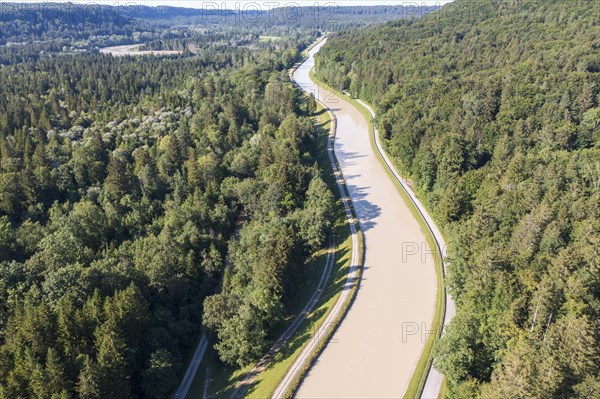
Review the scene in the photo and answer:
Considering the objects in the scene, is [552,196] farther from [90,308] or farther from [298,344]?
[90,308]

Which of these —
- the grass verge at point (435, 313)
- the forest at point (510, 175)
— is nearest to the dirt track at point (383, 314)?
the grass verge at point (435, 313)

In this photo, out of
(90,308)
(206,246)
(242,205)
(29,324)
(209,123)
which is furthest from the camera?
(209,123)

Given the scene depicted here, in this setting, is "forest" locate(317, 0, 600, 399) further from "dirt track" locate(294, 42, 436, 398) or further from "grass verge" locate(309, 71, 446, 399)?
"dirt track" locate(294, 42, 436, 398)

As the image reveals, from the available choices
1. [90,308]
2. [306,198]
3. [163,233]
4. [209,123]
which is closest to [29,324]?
[90,308]

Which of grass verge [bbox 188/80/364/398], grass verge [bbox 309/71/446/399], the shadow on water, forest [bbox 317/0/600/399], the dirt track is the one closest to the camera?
forest [bbox 317/0/600/399]

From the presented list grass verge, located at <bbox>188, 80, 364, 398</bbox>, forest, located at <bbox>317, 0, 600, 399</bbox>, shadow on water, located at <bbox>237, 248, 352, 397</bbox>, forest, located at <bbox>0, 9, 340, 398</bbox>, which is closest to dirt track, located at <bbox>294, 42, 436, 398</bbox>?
grass verge, located at <bbox>188, 80, 364, 398</bbox>

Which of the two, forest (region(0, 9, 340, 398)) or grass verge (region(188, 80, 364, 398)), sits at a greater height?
forest (region(0, 9, 340, 398))

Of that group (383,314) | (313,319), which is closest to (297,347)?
(313,319)
